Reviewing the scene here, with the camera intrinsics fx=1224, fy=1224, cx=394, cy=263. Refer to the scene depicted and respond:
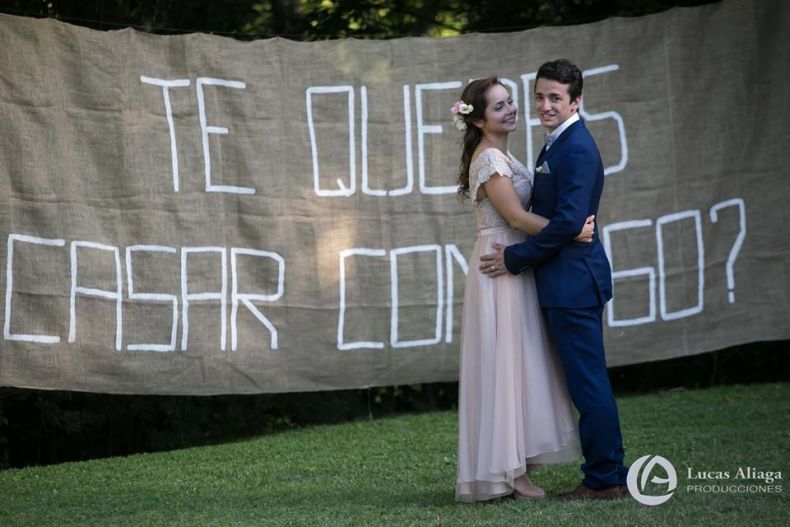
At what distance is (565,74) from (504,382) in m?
1.07

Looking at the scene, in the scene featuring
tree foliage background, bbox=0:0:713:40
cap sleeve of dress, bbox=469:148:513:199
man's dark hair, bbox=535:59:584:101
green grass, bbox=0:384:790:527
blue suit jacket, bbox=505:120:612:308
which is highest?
tree foliage background, bbox=0:0:713:40

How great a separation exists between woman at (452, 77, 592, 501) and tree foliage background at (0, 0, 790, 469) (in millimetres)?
2306

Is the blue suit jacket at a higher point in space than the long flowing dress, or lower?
higher

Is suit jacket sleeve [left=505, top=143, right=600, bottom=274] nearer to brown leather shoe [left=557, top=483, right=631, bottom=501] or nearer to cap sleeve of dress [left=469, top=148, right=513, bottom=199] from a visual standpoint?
cap sleeve of dress [left=469, top=148, right=513, bottom=199]

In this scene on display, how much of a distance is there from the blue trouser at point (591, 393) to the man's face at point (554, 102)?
655mm

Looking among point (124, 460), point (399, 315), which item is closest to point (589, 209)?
point (399, 315)

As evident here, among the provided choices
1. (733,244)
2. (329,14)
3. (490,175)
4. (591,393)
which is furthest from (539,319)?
(329,14)

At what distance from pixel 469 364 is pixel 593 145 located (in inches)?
34.0

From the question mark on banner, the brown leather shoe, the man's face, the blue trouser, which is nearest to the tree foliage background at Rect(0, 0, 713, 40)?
the question mark on banner

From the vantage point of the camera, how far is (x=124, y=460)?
5.64m

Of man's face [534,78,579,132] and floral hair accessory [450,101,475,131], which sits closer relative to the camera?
man's face [534,78,579,132]

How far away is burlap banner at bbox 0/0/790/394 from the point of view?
5.53 m

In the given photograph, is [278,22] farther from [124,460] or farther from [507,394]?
[507,394]

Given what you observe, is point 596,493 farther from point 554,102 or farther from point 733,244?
point 733,244
